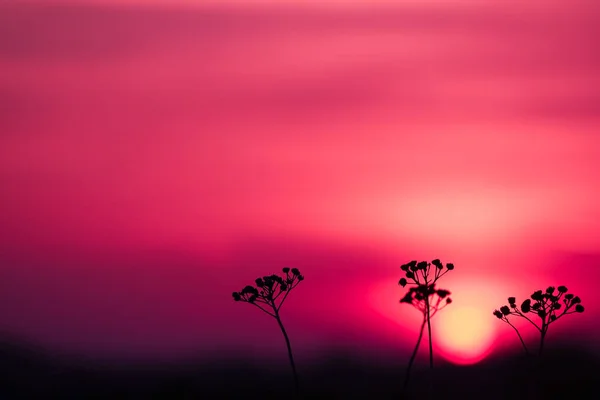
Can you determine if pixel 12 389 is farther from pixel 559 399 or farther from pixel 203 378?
pixel 559 399

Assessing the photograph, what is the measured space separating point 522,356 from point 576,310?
9.54 ft

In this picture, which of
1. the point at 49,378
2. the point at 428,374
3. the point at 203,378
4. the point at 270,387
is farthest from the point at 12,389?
the point at 428,374

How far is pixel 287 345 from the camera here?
57.8m

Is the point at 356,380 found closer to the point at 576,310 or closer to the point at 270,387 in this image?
the point at 270,387

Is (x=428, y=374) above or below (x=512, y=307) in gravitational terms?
below

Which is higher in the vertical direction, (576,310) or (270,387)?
(576,310)

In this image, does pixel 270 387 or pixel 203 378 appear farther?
pixel 203 378

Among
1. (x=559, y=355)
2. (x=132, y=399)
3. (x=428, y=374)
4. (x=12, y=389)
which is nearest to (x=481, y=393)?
(x=428, y=374)

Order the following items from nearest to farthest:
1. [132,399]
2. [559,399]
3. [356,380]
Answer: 1. [559,399]
2. [132,399]
3. [356,380]

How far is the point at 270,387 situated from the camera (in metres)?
62.1

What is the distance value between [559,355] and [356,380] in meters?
9.10

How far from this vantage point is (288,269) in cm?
6016

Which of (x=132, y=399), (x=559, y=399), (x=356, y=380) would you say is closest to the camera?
(x=559, y=399)

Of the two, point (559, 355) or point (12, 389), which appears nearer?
point (559, 355)
